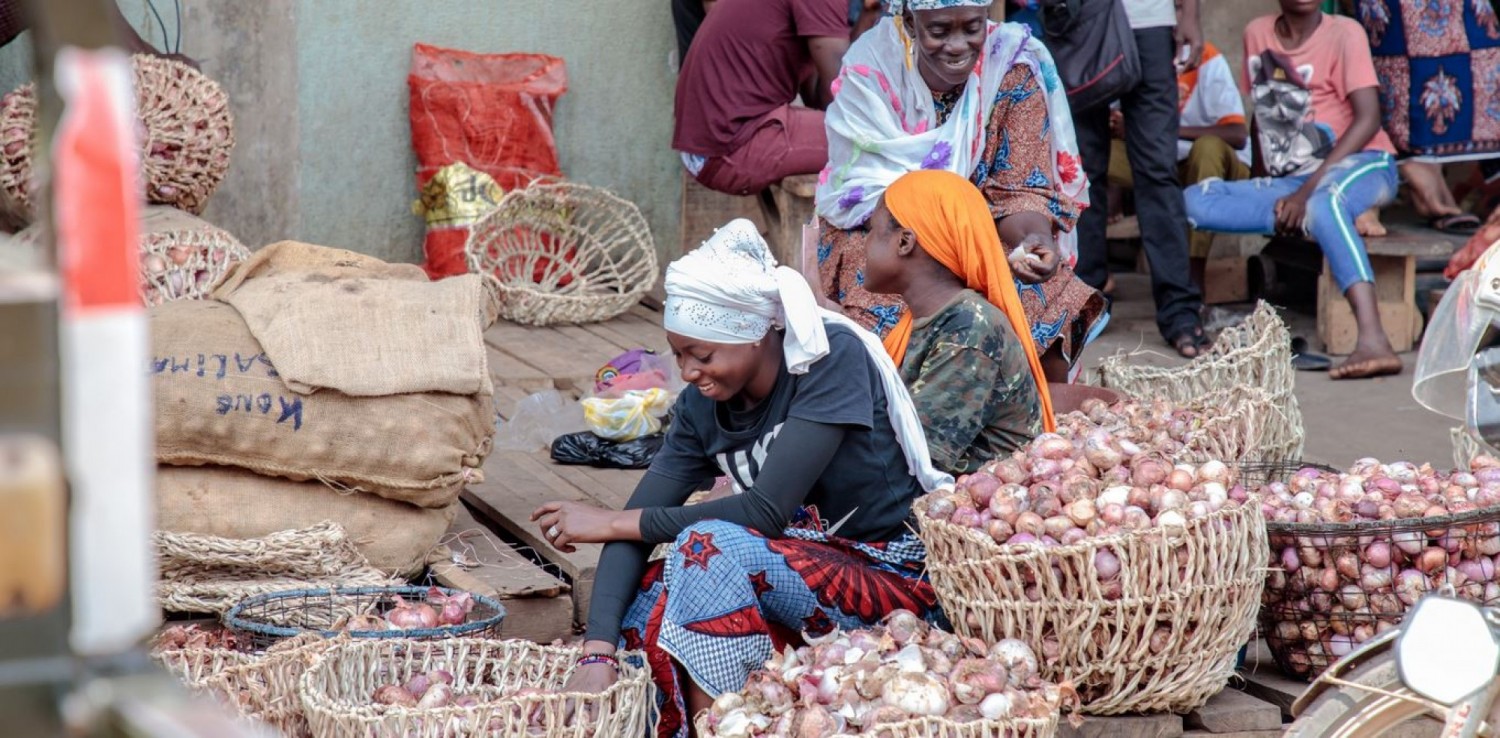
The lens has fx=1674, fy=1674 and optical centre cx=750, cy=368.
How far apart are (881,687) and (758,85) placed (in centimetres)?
329

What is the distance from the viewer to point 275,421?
11.1 feet

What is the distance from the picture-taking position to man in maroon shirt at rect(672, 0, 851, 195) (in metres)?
5.44

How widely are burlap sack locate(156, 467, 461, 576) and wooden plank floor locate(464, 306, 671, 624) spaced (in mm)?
321

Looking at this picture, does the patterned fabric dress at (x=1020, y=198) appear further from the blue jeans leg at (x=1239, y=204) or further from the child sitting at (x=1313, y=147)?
the blue jeans leg at (x=1239, y=204)

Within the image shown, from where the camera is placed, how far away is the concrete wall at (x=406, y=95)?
6.10 m

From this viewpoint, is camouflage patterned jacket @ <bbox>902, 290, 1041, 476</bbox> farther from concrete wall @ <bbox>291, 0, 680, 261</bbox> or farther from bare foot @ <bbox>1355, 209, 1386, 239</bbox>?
concrete wall @ <bbox>291, 0, 680, 261</bbox>

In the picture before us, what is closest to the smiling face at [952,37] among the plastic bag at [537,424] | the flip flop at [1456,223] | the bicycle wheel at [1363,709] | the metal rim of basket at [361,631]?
the plastic bag at [537,424]

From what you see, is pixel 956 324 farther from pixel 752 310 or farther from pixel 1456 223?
pixel 1456 223

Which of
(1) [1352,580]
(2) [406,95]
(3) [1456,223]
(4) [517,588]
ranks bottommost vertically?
(4) [517,588]

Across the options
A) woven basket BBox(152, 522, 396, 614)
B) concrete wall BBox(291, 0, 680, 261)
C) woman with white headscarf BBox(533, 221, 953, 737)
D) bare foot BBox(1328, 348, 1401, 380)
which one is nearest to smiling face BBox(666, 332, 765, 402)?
woman with white headscarf BBox(533, 221, 953, 737)

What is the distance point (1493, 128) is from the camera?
6574 mm

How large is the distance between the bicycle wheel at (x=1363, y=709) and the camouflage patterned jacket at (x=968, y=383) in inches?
46.9

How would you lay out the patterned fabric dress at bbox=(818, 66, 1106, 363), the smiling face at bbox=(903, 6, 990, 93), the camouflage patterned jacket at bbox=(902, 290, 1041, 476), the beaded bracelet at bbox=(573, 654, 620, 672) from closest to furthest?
the beaded bracelet at bbox=(573, 654, 620, 672) < the camouflage patterned jacket at bbox=(902, 290, 1041, 476) < the smiling face at bbox=(903, 6, 990, 93) < the patterned fabric dress at bbox=(818, 66, 1106, 363)

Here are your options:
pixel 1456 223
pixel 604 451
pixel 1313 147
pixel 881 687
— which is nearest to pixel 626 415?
pixel 604 451
